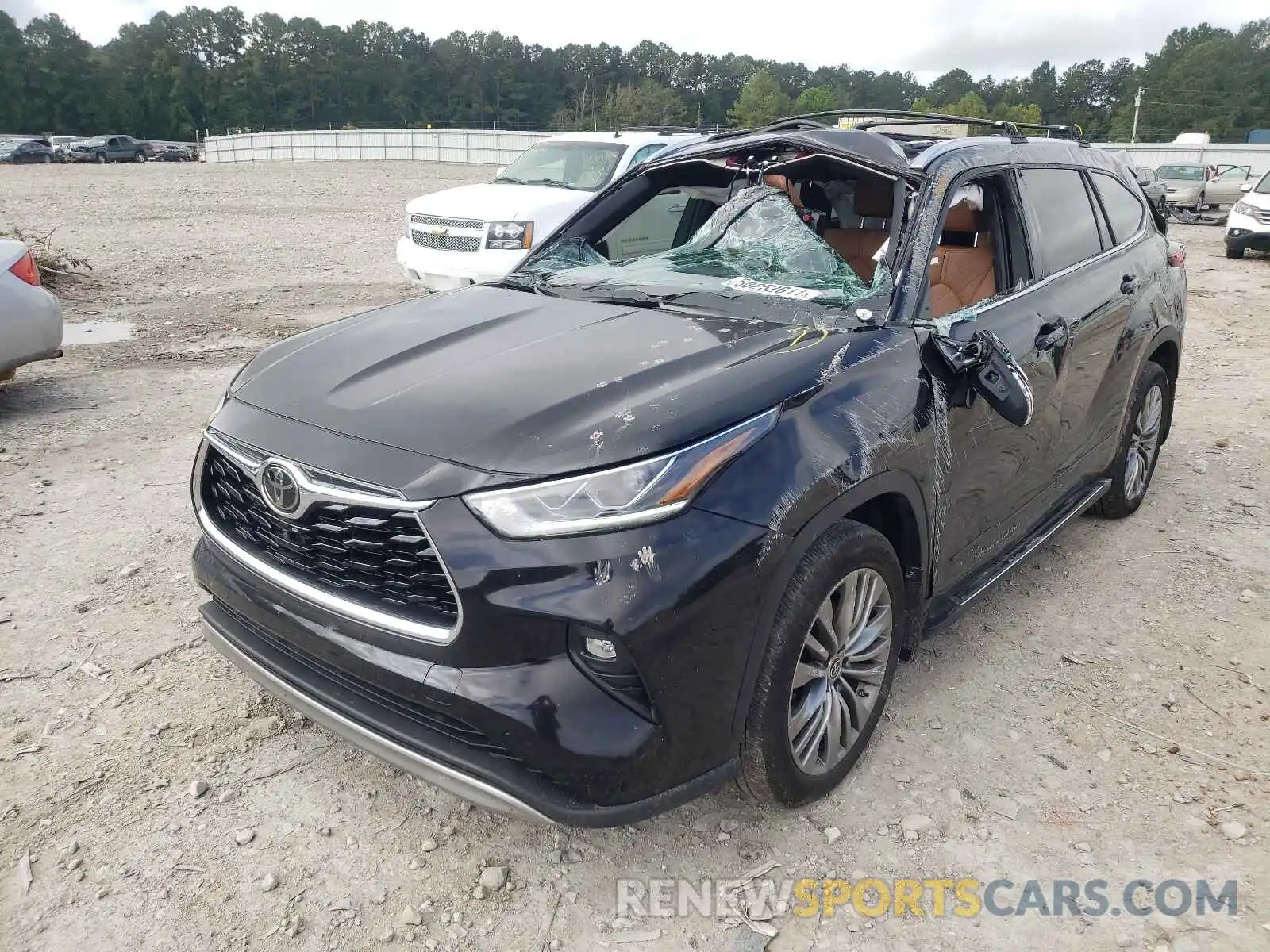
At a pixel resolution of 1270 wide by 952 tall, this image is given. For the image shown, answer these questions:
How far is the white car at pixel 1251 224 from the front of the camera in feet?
49.7

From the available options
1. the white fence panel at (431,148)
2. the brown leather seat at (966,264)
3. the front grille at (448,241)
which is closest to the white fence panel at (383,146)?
the white fence panel at (431,148)

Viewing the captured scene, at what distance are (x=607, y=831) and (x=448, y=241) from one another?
771 cm

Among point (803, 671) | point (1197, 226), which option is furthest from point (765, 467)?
point (1197, 226)

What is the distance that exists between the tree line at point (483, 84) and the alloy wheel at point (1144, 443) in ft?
259

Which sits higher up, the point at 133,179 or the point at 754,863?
the point at 133,179

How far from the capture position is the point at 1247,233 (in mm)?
15359

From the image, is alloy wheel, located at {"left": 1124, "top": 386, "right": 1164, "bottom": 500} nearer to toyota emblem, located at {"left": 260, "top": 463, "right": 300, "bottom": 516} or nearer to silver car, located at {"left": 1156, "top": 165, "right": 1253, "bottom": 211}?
toyota emblem, located at {"left": 260, "top": 463, "right": 300, "bottom": 516}

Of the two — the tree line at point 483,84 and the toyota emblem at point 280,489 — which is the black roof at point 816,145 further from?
the tree line at point 483,84

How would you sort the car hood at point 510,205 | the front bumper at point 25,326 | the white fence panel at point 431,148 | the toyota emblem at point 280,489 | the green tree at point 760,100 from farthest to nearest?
the green tree at point 760,100 → the white fence panel at point 431,148 → the car hood at point 510,205 → the front bumper at point 25,326 → the toyota emblem at point 280,489

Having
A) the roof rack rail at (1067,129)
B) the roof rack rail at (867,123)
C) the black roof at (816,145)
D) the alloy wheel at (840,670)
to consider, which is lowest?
the alloy wheel at (840,670)

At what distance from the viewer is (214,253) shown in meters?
13.6

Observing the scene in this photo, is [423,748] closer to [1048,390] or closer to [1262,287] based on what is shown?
[1048,390]

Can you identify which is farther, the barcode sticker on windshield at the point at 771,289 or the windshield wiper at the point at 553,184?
the windshield wiper at the point at 553,184

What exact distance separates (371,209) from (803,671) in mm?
19634
